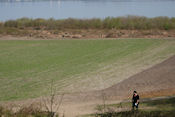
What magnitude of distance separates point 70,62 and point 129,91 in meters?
9.35

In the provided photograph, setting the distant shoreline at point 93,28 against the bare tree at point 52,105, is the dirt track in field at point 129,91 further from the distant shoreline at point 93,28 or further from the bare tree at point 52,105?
the distant shoreline at point 93,28

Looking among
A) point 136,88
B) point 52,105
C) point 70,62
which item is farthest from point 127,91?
point 70,62

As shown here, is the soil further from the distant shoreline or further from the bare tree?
the distant shoreline

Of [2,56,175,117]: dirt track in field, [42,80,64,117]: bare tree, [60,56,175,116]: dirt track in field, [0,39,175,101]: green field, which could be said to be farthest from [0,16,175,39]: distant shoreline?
[42,80,64,117]: bare tree

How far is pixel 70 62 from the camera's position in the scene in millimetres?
28094

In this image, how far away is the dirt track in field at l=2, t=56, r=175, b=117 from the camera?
16.5 metres

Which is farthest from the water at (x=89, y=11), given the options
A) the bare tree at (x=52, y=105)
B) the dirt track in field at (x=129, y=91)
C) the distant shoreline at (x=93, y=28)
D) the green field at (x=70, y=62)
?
the bare tree at (x=52, y=105)

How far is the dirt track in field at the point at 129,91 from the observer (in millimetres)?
16483

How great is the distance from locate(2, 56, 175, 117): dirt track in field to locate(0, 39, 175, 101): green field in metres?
1.06

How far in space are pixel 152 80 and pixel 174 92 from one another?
382 cm

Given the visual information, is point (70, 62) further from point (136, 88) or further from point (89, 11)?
point (89, 11)

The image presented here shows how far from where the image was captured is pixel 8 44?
3834cm

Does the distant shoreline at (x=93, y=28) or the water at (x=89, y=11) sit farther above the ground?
the water at (x=89, y=11)

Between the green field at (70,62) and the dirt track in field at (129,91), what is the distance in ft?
3.48
